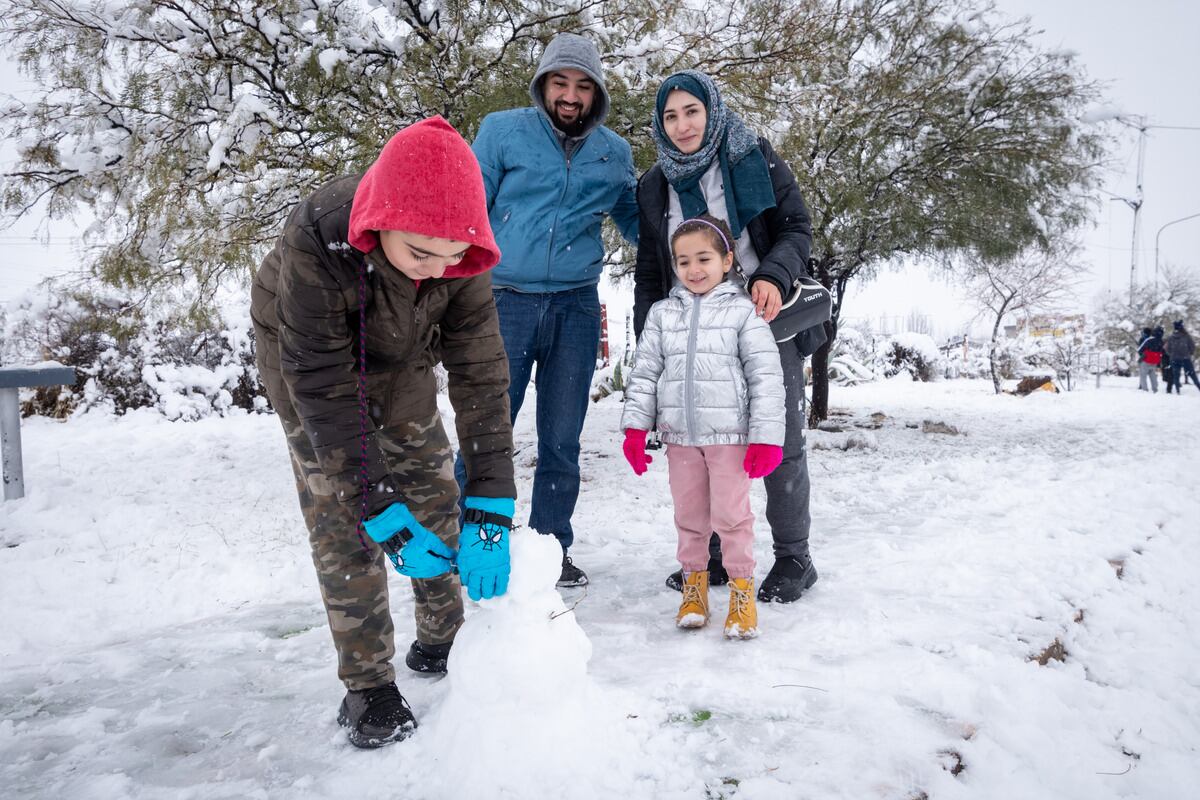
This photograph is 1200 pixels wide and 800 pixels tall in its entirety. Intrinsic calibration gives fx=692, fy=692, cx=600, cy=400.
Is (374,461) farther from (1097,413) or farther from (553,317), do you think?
(1097,413)

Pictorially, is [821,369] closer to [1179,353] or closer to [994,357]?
[994,357]

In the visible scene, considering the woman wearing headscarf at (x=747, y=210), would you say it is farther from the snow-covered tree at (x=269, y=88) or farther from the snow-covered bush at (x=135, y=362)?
the snow-covered bush at (x=135, y=362)

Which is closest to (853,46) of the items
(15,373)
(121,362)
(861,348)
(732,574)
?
(732,574)

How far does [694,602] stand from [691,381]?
2.86ft

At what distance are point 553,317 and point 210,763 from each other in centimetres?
205

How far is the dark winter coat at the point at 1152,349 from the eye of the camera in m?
17.1

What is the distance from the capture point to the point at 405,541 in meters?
1.86

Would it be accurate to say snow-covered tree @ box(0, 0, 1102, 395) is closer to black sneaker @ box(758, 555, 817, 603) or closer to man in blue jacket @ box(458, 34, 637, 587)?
man in blue jacket @ box(458, 34, 637, 587)

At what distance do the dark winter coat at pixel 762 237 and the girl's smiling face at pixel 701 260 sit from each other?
0.49 feet

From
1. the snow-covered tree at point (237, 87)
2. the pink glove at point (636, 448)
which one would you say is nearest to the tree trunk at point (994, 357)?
the snow-covered tree at point (237, 87)

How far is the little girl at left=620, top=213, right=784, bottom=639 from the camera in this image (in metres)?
2.59

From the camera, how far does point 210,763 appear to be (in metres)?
1.94

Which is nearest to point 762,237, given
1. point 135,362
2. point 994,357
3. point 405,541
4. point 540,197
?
point 540,197

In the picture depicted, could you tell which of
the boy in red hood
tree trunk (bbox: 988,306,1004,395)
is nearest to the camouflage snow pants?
the boy in red hood
